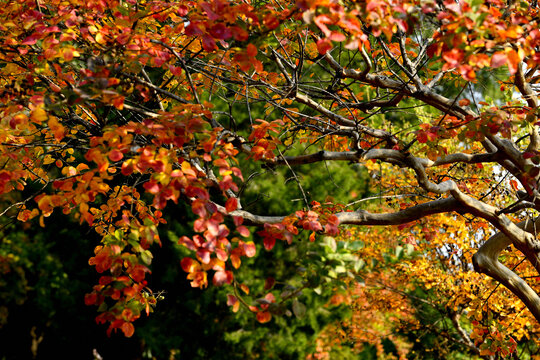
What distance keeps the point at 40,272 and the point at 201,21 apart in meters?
10.5

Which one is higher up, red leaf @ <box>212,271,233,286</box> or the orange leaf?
red leaf @ <box>212,271,233,286</box>

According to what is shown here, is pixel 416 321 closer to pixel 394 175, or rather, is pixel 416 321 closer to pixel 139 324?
pixel 394 175

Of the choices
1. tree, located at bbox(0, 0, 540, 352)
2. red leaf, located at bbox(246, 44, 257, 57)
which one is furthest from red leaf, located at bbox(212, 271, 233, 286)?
red leaf, located at bbox(246, 44, 257, 57)

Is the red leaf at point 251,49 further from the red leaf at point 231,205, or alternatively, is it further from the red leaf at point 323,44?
the red leaf at point 231,205

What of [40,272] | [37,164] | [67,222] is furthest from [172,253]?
[37,164]

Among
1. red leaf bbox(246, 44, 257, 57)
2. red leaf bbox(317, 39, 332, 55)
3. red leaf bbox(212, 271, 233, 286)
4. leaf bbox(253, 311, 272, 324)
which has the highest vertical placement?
red leaf bbox(317, 39, 332, 55)

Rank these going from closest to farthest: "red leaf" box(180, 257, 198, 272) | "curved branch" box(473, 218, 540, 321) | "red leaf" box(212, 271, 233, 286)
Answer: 1. "red leaf" box(212, 271, 233, 286)
2. "red leaf" box(180, 257, 198, 272)
3. "curved branch" box(473, 218, 540, 321)

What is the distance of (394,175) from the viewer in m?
6.81

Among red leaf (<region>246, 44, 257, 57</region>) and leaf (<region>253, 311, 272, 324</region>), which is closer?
leaf (<region>253, 311, 272, 324</region>)

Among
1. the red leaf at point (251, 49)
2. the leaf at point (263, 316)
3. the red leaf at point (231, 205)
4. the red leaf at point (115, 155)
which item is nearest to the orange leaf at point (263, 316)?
the leaf at point (263, 316)

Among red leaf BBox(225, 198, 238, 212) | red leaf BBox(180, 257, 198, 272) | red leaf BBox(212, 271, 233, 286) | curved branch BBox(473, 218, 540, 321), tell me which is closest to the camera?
red leaf BBox(212, 271, 233, 286)

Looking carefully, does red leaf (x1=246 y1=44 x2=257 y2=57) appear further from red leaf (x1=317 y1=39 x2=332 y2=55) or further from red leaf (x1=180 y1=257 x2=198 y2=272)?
red leaf (x1=180 y1=257 x2=198 y2=272)

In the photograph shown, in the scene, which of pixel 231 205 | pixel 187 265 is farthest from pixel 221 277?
pixel 231 205

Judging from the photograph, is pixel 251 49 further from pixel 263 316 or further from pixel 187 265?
pixel 263 316
